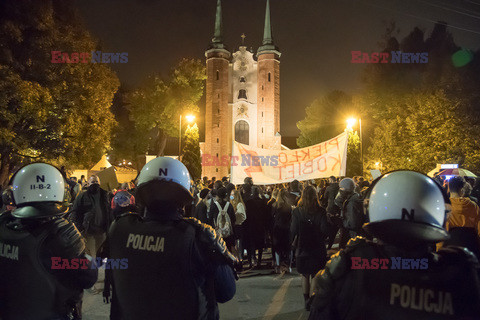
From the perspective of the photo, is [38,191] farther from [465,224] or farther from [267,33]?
[267,33]

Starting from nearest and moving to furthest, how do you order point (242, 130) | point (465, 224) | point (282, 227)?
point (465, 224) → point (282, 227) → point (242, 130)

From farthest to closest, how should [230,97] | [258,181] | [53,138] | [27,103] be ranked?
[230,97] → [53,138] → [27,103] → [258,181]

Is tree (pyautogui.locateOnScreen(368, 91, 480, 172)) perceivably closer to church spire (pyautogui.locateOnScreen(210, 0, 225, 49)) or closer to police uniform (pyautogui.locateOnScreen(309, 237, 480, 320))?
police uniform (pyautogui.locateOnScreen(309, 237, 480, 320))

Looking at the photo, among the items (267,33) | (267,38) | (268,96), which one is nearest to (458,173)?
(268,96)

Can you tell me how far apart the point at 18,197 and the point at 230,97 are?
2219 inches

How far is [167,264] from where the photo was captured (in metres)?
2.24

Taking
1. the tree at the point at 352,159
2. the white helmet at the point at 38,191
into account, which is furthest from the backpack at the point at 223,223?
the tree at the point at 352,159

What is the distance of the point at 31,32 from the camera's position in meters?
18.1

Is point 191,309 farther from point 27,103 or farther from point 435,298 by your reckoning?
point 27,103

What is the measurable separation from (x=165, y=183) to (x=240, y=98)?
5575 centimetres

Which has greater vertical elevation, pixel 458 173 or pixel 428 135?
pixel 428 135

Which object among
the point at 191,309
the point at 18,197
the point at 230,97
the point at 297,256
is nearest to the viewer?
the point at 191,309

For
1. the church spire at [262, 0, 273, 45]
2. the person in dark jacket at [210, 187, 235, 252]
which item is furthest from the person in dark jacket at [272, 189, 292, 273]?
the church spire at [262, 0, 273, 45]

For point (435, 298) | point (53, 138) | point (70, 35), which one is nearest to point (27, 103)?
point (53, 138)
